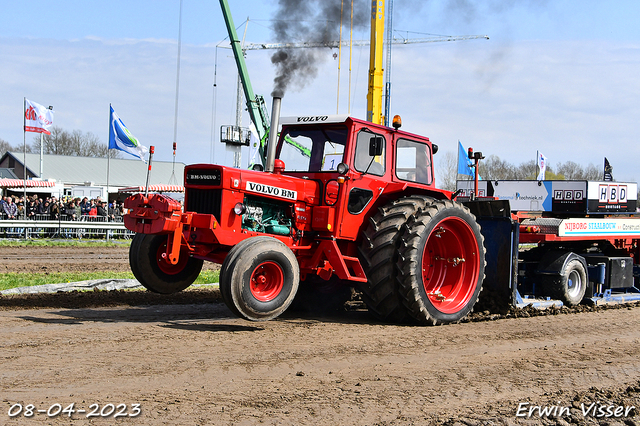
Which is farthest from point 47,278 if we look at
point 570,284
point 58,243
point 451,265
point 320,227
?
point 58,243

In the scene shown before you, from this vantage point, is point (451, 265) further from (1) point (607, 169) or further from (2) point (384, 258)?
(1) point (607, 169)

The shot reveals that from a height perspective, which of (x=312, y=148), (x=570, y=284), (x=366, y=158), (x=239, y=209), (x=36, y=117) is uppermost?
(x=36, y=117)

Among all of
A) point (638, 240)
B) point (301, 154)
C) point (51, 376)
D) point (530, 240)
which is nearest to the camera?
point (51, 376)

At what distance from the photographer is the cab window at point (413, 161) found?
838 cm

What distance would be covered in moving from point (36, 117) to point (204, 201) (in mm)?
22600

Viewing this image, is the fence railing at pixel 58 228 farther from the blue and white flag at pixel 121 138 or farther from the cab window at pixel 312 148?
the cab window at pixel 312 148

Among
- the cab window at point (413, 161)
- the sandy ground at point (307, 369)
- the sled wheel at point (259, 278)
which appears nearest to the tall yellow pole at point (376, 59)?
the cab window at point (413, 161)

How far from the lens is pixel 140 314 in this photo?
8.14 meters

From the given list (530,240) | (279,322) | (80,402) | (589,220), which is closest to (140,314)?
(279,322)

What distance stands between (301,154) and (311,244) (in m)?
1.31

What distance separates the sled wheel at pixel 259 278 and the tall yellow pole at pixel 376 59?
7.67 metres

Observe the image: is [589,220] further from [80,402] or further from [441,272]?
[80,402]

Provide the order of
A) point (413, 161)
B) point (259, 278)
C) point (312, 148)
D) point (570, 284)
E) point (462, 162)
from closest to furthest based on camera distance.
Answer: point (259, 278) < point (312, 148) < point (413, 161) < point (570, 284) < point (462, 162)

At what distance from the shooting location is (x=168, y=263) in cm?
774
